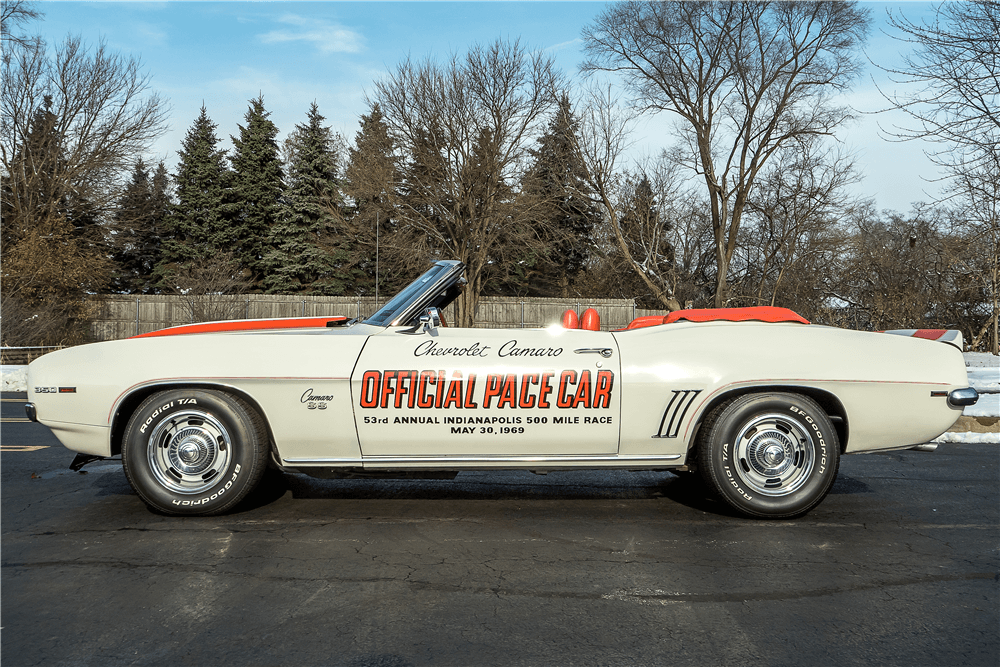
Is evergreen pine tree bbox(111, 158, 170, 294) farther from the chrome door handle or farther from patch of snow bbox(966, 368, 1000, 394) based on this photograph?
the chrome door handle

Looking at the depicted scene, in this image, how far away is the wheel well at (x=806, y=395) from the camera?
14.1ft

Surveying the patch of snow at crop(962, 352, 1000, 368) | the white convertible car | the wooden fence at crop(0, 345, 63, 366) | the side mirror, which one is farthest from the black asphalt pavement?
the wooden fence at crop(0, 345, 63, 366)

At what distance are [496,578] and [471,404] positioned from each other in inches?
44.6

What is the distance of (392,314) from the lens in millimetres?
4508

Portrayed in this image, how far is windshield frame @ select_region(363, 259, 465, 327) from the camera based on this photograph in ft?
14.7

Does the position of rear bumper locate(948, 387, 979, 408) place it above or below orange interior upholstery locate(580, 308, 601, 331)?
below

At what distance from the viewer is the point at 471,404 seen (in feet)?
13.6

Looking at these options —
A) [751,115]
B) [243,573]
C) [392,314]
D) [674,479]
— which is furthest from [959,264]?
[243,573]

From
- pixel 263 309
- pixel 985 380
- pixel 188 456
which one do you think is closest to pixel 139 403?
pixel 188 456

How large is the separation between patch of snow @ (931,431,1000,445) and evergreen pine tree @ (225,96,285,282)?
41149 mm

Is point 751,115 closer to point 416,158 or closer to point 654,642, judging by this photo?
point 416,158

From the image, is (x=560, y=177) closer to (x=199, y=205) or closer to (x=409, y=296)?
(x=199, y=205)

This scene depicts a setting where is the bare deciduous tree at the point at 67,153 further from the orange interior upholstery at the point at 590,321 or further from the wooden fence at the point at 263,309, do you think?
the orange interior upholstery at the point at 590,321

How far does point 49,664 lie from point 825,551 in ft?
11.3
